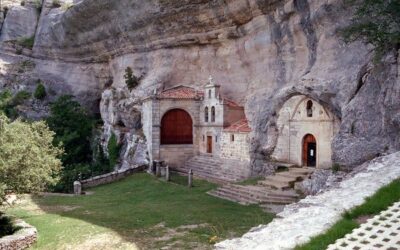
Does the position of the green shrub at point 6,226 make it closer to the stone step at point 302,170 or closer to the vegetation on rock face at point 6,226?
the vegetation on rock face at point 6,226

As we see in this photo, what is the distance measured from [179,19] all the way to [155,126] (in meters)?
8.76

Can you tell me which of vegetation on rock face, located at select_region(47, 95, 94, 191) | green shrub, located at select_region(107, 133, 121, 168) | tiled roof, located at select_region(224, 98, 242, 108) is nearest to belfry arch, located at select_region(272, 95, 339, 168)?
tiled roof, located at select_region(224, 98, 242, 108)

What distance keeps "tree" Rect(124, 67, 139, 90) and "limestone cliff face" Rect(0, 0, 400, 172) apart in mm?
810

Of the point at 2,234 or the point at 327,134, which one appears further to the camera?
the point at 327,134

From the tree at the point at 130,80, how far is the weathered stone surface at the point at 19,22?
20595 millimetres

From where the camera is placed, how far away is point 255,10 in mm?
25891

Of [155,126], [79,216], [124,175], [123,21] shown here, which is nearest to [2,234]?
[79,216]

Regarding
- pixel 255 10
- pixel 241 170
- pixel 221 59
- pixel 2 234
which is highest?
pixel 255 10

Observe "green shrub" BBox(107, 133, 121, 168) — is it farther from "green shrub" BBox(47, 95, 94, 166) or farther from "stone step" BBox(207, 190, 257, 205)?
"stone step" BBox(207, 190, 257, 205)

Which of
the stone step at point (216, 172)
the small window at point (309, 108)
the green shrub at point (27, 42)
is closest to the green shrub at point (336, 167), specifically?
the small window at point (309, 108)

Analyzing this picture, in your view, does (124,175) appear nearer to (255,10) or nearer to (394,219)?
(255,10)

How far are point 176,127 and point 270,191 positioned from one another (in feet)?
43.8

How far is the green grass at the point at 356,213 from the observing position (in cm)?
667

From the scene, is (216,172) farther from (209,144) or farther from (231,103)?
(231,103)
